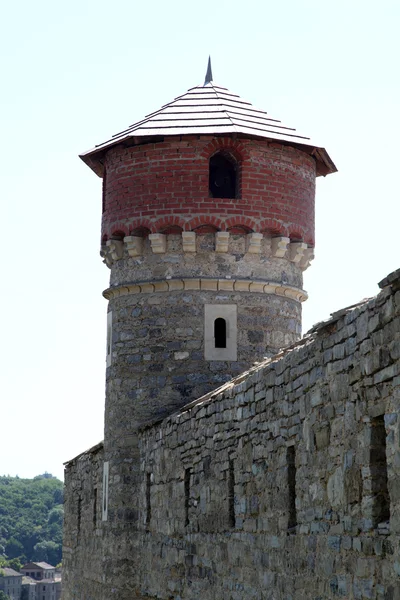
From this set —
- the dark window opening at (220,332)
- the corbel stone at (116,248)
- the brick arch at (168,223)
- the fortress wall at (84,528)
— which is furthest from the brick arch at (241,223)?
the fortress wall at (84,528)

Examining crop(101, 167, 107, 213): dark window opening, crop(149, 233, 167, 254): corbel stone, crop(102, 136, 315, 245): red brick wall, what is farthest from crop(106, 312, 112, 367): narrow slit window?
crop(101, 167, 107, 213): dark window opening

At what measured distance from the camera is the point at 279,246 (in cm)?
1360

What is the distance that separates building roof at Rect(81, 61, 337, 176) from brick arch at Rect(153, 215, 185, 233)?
3.55 feet

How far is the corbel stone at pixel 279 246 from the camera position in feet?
44.6

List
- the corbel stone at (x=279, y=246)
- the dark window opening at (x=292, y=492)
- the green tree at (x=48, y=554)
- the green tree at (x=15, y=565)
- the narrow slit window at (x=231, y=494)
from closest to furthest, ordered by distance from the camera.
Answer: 1. the dark window opening at (x=292, y=492)
2. the narrow slit window at (x=231, y=494)
3. the corbel stone at (x=279, y=246)
4. the green tree at (x=15, y=565)
5. the green tree at (x=48, y=554)

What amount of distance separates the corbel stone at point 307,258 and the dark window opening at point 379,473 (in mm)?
7633

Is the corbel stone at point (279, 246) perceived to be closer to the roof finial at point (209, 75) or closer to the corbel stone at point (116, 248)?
the corbel stone at point (116, 248)

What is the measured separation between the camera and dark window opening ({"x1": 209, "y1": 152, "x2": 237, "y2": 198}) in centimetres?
1402

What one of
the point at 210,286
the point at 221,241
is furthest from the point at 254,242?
Result: the point at 210,286

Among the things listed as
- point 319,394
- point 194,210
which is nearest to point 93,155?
point 194,210

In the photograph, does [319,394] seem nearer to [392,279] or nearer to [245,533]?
[392,279]

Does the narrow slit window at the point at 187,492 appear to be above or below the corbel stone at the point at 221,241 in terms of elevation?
below

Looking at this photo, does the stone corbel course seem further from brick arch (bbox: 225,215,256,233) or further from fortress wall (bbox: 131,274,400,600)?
fortress wall (bbox: 131,274,400,600)

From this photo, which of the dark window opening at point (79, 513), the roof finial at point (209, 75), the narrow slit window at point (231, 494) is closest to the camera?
the narrow slit window at point (231, 494)
